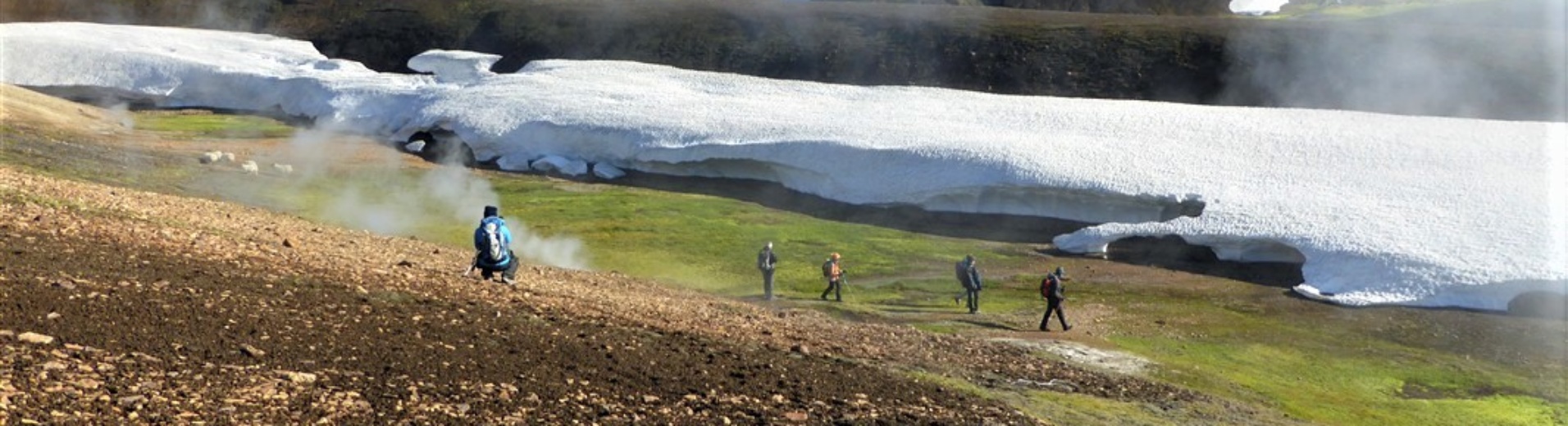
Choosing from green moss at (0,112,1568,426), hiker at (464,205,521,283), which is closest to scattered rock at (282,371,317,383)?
hiker at (464,205,521,283)

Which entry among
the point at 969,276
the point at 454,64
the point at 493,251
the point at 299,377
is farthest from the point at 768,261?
the point at 454,64

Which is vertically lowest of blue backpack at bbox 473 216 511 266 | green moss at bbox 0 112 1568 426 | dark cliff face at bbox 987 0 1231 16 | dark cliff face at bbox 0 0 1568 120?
green moss at bbox 0 112 1568 426

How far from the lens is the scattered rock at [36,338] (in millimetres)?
15750

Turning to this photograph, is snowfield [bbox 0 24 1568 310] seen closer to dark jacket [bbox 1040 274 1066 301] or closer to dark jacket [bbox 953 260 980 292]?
dark jacket [bbox 953 260 980 292]

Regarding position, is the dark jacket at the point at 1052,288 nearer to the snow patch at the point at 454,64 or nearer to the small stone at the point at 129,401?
the small stone at the point at 129,401

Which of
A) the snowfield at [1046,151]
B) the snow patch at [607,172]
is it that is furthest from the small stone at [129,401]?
the snow patch at [607,172]

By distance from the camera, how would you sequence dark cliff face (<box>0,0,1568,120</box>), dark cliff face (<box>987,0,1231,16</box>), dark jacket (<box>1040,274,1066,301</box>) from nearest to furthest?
dark jacket (<box>1040,274,1066,301</box>) → dark cliff face (<box>0,0,1568,120</box>) → dark cliff face (<box>987,0,1231,16</box>)

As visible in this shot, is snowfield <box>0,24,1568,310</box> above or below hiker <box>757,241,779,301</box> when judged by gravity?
above

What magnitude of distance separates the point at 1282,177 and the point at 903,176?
1159 cm

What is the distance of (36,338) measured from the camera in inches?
623

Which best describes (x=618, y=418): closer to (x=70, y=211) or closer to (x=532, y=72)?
(x=70, y=211)

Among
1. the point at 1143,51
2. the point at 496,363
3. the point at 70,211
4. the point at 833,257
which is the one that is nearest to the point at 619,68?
the point at 1143,51

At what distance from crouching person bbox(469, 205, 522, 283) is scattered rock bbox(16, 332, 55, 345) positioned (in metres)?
9.20

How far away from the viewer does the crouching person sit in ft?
81.4
